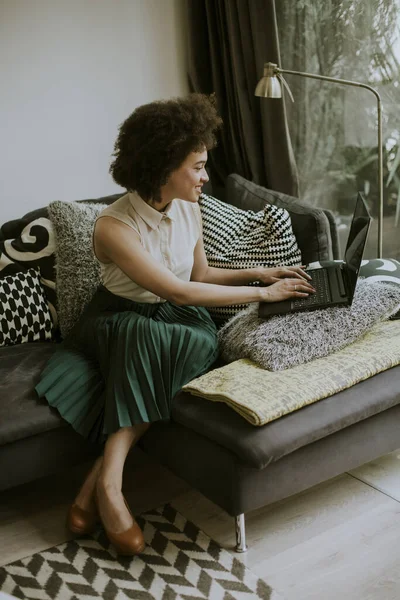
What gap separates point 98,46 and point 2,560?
2165 millimetres

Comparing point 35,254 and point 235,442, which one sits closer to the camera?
point 235,442

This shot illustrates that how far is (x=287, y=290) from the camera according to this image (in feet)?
7.12

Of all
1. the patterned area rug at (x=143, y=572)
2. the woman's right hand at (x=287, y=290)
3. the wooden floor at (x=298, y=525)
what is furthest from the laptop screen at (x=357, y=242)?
the patterned area rug at (x=143, y=572)

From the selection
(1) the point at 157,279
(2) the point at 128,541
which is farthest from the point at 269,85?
(2) the point at 128,541

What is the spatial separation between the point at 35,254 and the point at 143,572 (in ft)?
4.07

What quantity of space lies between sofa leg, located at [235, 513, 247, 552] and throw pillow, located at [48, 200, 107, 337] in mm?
956

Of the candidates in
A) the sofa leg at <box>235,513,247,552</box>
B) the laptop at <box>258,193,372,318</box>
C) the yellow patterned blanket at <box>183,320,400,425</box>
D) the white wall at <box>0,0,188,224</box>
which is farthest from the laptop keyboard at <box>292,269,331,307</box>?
the white wall at <box>0,0,188,224</box>

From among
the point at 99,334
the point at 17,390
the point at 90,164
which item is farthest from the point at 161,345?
the point at 90,164

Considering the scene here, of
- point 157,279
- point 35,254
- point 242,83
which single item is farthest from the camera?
point 242,83

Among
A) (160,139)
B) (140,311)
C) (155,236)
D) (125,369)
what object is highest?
(160,139)

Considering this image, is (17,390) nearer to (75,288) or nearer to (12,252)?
(75,288)

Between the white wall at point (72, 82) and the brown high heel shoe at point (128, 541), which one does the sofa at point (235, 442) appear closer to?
the brown high heel shoe at point (128, 541)

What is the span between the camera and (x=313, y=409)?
6.12ft

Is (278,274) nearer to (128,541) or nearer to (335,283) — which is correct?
(335,283)
